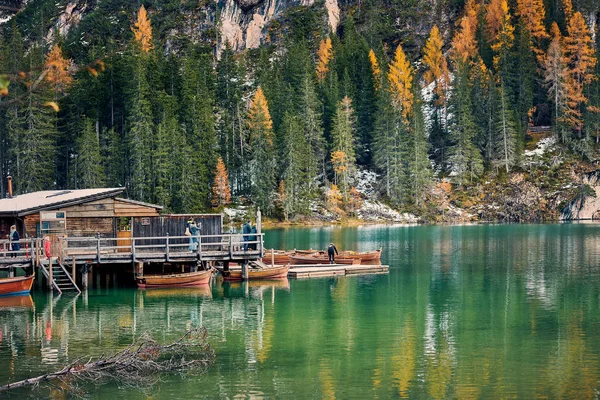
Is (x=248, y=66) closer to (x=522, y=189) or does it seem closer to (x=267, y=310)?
(x=522, y=189)

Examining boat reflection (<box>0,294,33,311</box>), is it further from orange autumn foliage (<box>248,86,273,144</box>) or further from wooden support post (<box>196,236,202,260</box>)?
orange autumn foliage (<box>248,86,273,144</box>)

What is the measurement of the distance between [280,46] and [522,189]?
67.2m

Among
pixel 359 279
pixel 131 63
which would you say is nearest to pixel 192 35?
pixel 131 63

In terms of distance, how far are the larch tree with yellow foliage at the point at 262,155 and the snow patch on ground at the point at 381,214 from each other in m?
13.6

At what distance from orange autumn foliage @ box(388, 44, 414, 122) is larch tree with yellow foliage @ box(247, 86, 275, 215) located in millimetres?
24146

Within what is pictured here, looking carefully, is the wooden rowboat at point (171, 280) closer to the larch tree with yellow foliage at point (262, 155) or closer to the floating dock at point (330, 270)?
the floating dock at point (330, 270)

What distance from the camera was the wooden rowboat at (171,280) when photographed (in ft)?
141

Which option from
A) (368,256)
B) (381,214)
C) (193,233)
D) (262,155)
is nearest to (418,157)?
(381,214)

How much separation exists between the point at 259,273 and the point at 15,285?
14.1m

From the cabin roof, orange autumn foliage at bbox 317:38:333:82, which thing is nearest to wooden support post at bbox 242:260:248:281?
the cabin roof

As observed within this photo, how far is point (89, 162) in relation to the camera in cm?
9469

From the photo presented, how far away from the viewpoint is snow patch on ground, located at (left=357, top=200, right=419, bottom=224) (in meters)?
113

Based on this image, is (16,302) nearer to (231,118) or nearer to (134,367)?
(134,367)

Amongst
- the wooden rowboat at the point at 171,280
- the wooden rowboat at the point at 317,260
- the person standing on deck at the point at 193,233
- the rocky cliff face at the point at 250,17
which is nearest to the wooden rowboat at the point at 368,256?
the wooden rowboat at the point at 317,260
